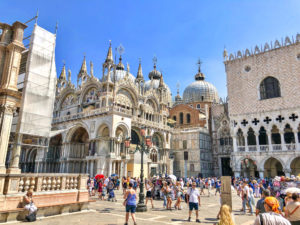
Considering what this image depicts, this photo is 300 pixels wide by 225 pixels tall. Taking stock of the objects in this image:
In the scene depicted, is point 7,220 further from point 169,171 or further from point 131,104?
point 169,171

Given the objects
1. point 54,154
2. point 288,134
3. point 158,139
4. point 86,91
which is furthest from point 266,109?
point 54,154

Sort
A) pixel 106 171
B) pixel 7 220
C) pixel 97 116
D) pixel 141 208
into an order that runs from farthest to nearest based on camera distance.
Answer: pixel 97 116 < pixel 106 171 < pixel 141 208 < pixel 7 220

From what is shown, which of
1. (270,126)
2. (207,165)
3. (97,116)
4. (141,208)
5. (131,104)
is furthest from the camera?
(207,165)

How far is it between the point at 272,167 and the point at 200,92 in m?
24.4

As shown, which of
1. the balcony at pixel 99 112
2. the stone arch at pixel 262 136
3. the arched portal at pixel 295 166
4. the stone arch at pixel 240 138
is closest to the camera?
the balcony at pixel 99 112

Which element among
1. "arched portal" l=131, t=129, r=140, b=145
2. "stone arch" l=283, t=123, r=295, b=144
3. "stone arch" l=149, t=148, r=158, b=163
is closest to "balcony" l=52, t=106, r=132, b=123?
"arched portal" l=131, t=129, r=140, b=145

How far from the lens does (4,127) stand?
9398mm

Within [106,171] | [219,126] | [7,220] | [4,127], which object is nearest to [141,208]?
[7,220]

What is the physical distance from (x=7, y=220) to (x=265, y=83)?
3223 cm

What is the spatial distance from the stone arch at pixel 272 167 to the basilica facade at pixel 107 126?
13237mm

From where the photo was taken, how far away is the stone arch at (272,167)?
105 feet

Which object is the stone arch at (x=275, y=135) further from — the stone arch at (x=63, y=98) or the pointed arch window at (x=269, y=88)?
the stone arch at (x=63, y=98)

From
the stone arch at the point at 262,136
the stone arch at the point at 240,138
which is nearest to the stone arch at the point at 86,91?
the stone arch at the point at 240,138

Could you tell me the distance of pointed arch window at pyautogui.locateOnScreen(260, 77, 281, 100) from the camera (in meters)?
30.6
